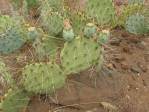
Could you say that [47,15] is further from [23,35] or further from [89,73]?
[89,73]

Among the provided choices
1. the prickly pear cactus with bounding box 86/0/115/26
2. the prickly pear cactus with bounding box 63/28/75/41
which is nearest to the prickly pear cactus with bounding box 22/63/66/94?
the prickly pear cactus with bounding box 63/28/75/41

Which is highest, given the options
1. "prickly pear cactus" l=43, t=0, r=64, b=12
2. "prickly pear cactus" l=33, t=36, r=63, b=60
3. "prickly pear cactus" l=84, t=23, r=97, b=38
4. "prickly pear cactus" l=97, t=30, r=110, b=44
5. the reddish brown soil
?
"prickly pear cactus" l=43, t=0, r=64, b=12

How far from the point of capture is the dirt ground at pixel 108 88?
4.12 m

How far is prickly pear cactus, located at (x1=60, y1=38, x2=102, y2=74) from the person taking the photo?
398 centimetres

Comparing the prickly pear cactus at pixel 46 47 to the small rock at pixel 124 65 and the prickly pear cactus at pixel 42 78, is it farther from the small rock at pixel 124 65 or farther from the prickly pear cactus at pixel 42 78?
the small rock at pixel 124 65

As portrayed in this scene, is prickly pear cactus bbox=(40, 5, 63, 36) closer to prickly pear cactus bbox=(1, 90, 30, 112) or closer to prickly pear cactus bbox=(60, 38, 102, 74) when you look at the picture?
prickly pear cactus bbox=(60, 38, 102, 74)

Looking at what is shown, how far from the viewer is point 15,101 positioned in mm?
3973

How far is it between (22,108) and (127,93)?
0.98 meters

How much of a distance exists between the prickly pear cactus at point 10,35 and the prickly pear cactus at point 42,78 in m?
0.42

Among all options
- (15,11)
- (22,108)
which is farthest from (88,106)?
(15,11)

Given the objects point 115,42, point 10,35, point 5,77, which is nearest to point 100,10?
point 115,42

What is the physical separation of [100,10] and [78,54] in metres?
0.82

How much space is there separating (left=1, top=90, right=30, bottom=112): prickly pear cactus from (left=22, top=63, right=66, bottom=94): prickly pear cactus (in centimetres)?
8

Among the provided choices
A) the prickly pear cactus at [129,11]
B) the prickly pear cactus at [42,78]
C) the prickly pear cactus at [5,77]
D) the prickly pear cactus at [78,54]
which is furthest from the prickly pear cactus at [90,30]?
the prickly pear cactus at [129,11]
